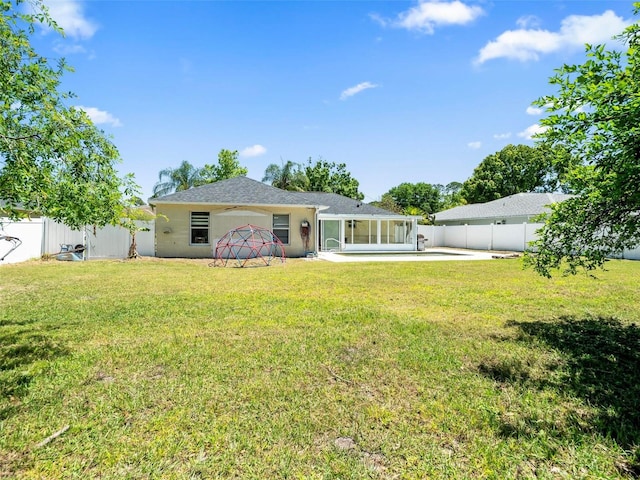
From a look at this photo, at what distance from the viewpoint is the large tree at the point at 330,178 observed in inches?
1730

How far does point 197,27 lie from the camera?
465 inches

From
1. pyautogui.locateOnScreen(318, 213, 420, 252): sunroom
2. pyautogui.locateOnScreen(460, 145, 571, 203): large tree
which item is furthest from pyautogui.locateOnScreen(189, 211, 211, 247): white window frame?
pyautogui.locateOnScreen(460, 145, 571, 203): large tree

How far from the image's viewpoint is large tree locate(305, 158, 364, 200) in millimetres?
43938

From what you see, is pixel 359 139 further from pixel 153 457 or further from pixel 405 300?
pixel 153 457

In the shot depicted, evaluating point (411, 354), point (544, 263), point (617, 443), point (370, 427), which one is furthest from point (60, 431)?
point (544, 263)

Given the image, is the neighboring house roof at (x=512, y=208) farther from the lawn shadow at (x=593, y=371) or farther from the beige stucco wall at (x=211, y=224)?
the lawn shadow at (x=593, y=371)

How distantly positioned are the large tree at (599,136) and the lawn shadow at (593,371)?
117 cm

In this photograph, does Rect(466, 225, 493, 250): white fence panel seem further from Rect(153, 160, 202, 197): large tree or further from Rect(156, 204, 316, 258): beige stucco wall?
Rect(153, 160, 202, 197): large tree

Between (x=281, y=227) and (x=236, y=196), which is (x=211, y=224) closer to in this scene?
(x=236, y=196)

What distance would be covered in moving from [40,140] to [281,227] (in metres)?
16.0

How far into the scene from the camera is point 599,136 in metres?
3.93

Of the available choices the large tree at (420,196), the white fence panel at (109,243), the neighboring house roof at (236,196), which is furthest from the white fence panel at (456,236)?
the large tree at (420,196)

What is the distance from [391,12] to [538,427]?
39.9 ft

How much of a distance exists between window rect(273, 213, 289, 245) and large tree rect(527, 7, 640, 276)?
51.2 ft
